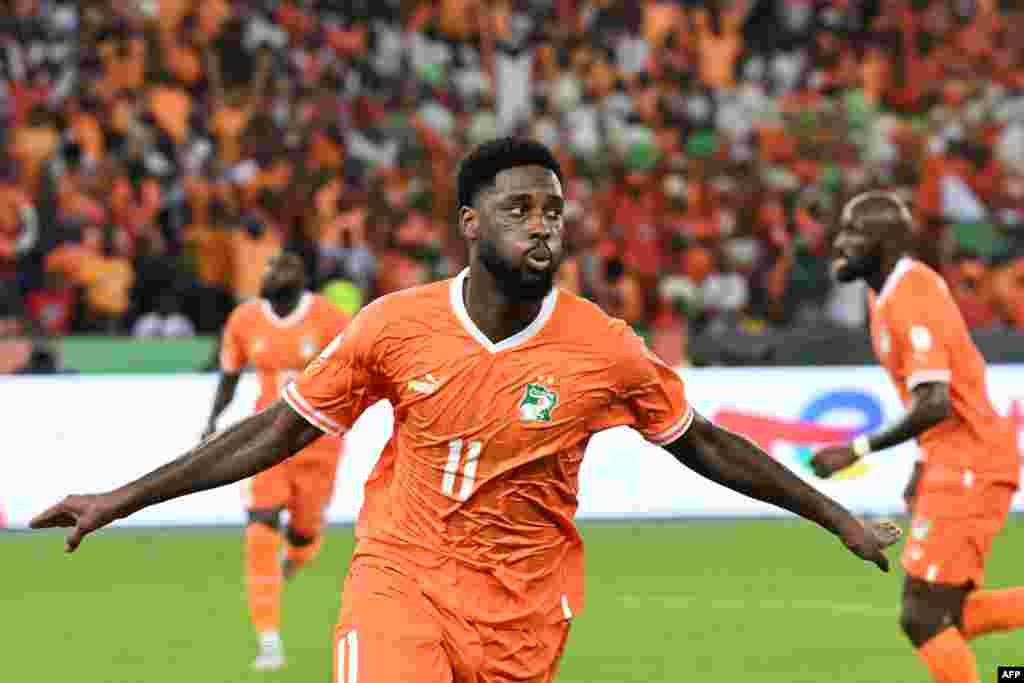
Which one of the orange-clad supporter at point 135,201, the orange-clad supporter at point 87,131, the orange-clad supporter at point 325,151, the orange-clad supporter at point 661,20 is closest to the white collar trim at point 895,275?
the orange-clad supporter at point 135,201

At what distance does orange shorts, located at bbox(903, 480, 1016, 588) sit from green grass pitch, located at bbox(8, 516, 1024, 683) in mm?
2150

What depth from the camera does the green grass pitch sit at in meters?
11.1

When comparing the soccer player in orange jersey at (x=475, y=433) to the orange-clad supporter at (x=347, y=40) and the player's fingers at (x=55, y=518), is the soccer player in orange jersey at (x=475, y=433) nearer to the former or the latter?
the player's fingers at (x=55, y=518)

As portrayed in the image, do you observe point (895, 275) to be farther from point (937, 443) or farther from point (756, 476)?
point (756, 476)

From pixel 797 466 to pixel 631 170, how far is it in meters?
6.47

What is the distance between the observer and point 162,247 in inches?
782

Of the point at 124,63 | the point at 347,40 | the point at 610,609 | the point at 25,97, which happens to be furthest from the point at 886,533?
the point at 347,40

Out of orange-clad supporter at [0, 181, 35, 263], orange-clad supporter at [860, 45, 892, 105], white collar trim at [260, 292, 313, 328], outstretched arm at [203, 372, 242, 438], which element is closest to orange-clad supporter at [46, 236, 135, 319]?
orange-clad supporter at [0, 181, 35, 263]

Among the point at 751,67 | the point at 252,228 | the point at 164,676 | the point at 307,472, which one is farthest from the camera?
the point at 751,67

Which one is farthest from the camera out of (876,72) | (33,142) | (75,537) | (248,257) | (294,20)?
(876,72)

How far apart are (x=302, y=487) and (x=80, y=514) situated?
21.8ft

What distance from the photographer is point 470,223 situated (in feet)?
19.1

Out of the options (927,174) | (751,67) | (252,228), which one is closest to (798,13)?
(751,67)

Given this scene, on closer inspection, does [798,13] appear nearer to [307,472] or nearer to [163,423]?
[163,423]
